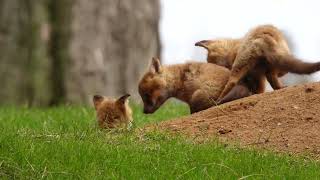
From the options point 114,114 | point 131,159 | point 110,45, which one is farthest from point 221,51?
point 110,45

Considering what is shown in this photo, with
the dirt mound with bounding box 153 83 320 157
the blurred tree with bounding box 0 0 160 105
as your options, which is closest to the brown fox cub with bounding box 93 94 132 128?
the dirt mound with bounding box 153 83 320 157

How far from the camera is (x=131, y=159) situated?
25.5ft

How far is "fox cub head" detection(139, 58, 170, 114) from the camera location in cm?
1170

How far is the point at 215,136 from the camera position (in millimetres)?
9055

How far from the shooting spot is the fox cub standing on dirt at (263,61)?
1048 centimetres

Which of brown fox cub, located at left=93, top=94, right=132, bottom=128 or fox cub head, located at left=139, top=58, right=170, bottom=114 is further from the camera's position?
fox cub head, located at left=139, top=58, right=170, bottom=114

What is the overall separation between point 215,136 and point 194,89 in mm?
2243

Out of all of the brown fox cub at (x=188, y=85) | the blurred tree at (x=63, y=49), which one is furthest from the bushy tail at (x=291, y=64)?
the blurred tree at (x=63, y=49)

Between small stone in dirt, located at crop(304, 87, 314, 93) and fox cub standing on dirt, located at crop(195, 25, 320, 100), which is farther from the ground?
fox cub standing on dirt, located at crop(195, 25, 320, 100)

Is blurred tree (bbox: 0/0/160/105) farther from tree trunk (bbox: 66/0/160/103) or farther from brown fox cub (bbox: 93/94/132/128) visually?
brown fox cub (bbox: 93/94/132/128)

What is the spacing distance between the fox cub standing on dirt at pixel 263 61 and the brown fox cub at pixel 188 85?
135 millimetres

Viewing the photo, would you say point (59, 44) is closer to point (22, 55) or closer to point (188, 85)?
point (22, 55)

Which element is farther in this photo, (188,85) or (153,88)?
(153,88)

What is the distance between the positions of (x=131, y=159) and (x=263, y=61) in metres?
3.48
